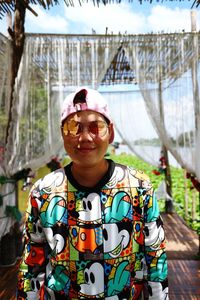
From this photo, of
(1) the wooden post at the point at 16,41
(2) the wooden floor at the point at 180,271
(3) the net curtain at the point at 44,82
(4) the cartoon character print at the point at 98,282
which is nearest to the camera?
(4) the cartoon character print at the point at 98,282

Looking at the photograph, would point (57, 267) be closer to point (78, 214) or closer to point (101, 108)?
point (78, 214)

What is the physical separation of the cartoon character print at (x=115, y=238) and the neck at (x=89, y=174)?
13cm

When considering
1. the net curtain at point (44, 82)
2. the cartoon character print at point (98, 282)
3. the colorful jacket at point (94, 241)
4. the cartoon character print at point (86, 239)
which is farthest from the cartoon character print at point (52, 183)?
the net curtain at point (44, 82)

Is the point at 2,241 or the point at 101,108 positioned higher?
the point at 101,108

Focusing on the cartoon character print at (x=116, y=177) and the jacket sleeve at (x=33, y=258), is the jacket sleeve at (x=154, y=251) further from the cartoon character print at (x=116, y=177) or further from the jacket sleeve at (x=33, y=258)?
the jacket sleeve at (x=33, y=258)

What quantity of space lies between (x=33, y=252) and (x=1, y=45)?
234cm

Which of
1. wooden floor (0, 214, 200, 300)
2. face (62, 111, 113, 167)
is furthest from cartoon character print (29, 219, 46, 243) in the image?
wooden floor (0, 214, 200, 300)

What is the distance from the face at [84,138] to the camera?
826 millimetres

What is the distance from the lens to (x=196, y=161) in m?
3.05

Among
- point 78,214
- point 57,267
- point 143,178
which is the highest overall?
point 143,178

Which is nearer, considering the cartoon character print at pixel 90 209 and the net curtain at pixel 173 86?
the cartoon character print at pixel 90 209

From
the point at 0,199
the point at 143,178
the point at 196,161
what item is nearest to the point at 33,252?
the point at 143,178

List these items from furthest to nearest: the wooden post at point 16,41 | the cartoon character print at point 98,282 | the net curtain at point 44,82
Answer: the net curtain at point 44,82 < the wooden post at point 16,41 < the cartoon character print at point 98,282

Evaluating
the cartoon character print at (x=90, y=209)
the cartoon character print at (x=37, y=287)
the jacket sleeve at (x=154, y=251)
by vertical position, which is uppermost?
the cartoon character print at (x=90, y=209)
